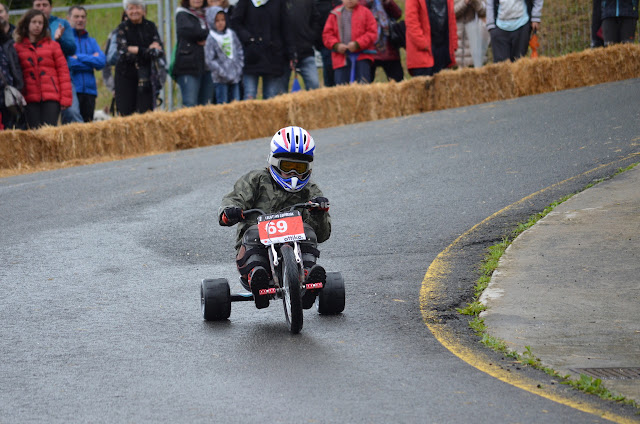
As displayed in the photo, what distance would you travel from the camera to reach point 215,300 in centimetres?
711

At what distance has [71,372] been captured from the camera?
19.4 feet

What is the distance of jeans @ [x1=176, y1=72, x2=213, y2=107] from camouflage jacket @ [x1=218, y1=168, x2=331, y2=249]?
9889 millimetres

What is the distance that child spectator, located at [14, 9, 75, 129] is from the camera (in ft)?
49.9

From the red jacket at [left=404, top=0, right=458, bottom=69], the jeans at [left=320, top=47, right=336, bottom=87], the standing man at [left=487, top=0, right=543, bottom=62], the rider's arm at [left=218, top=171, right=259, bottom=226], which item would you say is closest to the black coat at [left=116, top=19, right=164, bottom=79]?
the jeans at [left=320, top=47, right=336, bottom=87]

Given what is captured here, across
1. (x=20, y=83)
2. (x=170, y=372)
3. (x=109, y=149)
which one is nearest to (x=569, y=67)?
(x=109, y=149)

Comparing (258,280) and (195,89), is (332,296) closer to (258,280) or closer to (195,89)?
(258,280)

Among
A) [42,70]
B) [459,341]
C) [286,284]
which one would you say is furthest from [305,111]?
[459,341]

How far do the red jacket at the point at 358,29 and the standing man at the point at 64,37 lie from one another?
14.6 ft

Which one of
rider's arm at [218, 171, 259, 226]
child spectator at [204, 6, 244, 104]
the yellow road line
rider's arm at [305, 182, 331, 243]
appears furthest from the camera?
child spectator at [204, 6, 244, 104]

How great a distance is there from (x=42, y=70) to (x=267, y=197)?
906cm

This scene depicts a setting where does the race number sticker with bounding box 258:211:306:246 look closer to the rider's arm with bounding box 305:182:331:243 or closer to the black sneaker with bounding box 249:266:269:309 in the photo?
the black sneaker with bounding box 249:266:269:309

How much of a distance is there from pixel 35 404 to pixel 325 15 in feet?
47.4

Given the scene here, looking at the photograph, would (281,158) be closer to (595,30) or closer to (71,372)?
(71,372)

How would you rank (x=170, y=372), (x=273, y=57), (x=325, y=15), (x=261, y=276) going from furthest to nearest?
1. (x=325, y=15)
2. (x=273, y=57)
3. (x=261, y=276)
4. (x=170, y=372)
